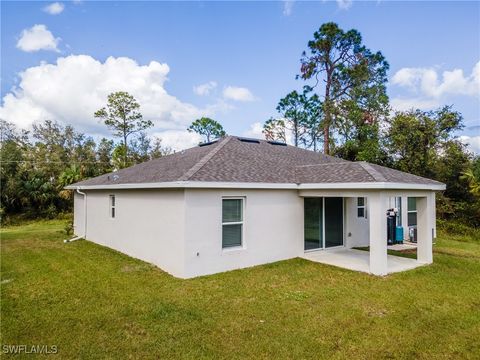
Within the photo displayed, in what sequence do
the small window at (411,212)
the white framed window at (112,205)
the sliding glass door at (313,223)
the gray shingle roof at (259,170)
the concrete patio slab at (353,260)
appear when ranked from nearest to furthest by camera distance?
the gray shingle roof at (259,170) < the concrete patio slab at (353,260) < the sliding glass door at (313,223) < the white framed window at (112,205) < the small window at (411,212)

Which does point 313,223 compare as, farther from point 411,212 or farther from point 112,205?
point 112,205

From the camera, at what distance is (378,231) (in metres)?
7.81

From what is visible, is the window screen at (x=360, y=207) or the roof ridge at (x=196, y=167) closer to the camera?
the roof ridge at (x=196, y=167)

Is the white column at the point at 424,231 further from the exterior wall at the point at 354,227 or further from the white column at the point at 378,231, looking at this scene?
the exterior wall at the point at 354,227

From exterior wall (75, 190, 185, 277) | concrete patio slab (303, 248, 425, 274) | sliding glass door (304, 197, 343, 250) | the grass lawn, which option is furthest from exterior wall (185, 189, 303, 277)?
concrete patio slab (303, 248, 425, 274)

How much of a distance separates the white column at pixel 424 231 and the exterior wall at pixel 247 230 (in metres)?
3.81

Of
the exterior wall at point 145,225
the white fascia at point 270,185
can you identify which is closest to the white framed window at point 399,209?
the white fascia at point 270,185

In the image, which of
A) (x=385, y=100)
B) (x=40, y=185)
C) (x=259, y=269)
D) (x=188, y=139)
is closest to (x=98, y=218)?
(x=259, y=269)

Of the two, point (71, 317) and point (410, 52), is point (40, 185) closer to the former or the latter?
point (71, 317)

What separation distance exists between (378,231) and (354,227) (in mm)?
4141

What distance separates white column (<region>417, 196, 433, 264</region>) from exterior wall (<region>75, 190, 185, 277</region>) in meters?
7.61

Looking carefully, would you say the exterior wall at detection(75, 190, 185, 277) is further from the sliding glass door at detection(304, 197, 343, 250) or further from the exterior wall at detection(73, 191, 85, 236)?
the sliding glass door at detection(304, 197, 343, 250)

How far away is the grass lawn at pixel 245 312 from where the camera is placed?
14.3 ft

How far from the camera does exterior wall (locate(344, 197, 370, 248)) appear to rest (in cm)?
1154
